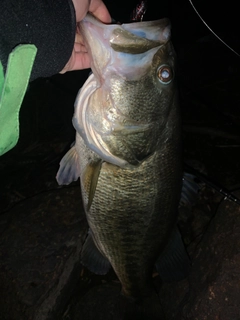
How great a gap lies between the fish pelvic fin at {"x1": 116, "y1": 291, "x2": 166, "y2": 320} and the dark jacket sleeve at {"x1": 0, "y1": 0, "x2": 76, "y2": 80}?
1.96 meters

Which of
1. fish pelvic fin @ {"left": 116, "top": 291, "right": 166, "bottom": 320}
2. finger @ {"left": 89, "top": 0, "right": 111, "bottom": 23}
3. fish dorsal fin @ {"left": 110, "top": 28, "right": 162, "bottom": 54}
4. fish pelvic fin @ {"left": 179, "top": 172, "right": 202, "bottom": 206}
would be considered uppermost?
finger @ {"left": 89, "top": 0, "right": 111, "bottom": 23}

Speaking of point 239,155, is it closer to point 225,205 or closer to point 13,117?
point 225,205

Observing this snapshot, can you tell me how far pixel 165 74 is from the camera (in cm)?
155

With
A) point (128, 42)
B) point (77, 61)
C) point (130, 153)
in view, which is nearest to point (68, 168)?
point (130, 153)

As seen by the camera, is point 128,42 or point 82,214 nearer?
point 128,42

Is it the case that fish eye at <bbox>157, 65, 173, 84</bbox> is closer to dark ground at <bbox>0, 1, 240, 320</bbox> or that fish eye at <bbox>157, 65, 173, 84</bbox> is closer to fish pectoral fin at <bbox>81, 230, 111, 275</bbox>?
fish pectoral fin at <bbox>81, 230, 111, 275</bbox>

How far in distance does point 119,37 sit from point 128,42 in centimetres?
5

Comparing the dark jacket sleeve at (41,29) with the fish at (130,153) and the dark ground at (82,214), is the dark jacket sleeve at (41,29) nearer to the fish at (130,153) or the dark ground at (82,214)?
the fish at (130,153)

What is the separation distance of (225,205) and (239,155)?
1445 mm

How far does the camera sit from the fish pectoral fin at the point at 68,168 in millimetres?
1982

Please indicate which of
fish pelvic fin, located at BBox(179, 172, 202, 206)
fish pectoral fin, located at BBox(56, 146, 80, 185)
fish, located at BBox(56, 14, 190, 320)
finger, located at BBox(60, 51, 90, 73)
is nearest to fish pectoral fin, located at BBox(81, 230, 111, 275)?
fish, located at BBox(56, 14, 190, 320)

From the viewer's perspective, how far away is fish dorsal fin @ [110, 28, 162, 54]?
135 centimetres

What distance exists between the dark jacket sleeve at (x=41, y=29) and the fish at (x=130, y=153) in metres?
Answer: 0.15

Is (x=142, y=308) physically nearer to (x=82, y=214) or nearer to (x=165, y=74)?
(x=82, y=214)
